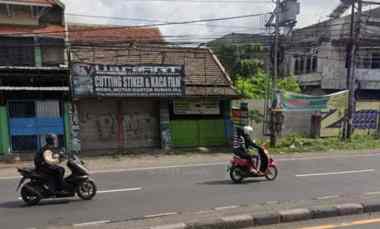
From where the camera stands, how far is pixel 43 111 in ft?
57.0

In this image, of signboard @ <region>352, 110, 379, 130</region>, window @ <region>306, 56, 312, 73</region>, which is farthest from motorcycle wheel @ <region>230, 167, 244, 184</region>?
window @ <region>306, 56, 312, 73</region>

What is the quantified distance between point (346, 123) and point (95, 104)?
1287cm

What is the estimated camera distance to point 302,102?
22375 millimetres

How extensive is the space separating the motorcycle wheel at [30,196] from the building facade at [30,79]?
9252 millimetres

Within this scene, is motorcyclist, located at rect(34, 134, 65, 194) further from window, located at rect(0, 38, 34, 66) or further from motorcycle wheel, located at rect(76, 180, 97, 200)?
window, located at rect(0, 38, 34, 66)

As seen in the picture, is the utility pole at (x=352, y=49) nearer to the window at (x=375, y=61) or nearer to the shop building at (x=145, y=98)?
the shop building at (x=145, y=98)

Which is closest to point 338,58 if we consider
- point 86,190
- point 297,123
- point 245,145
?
point 297,123

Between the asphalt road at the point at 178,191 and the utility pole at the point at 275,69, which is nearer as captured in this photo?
the asphalt road at the point at 178,191

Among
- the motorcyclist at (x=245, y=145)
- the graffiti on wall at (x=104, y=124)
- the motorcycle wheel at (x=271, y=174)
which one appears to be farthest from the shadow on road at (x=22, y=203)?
the graffiti on wall at (x=104, y=124)

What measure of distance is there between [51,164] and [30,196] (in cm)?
76

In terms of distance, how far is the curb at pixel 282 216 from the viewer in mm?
6059

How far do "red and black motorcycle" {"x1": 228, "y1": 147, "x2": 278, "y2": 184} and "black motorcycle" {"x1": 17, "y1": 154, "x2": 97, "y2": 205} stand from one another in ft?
12.3

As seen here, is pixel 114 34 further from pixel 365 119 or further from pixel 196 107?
pixel 365 119

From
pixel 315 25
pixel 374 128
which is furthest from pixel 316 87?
pixel 374 128
